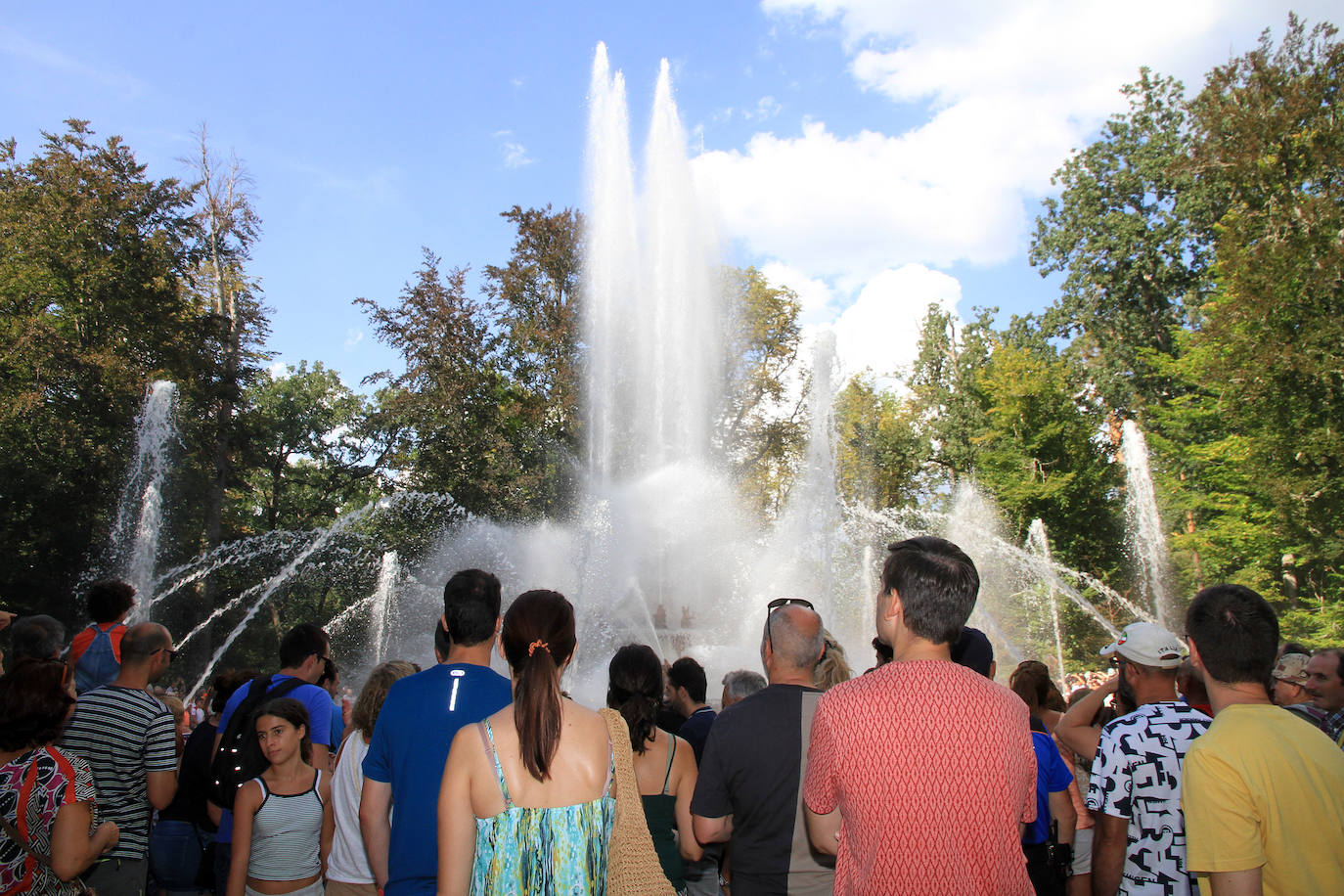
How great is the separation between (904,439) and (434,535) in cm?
2261

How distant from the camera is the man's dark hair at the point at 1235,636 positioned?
2754 millimetres

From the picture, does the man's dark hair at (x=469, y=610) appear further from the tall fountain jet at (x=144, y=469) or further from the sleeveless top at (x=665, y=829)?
the tall fountain jet at (x=144, y=469)

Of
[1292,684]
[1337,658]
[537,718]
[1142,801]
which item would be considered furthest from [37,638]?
[1337,658]


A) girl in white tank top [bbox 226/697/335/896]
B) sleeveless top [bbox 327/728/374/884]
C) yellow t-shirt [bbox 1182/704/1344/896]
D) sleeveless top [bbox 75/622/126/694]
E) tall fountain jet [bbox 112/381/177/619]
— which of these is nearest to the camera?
yellow t-shirt [bbox 1182/704/1344/896]

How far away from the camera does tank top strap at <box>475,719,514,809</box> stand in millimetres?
2539

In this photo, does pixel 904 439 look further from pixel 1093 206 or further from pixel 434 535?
pixel 434 535

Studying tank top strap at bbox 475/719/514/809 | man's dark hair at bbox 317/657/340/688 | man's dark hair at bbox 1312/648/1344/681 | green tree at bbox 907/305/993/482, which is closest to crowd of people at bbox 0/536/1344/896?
tank top strap at bbox 475/719/514/809

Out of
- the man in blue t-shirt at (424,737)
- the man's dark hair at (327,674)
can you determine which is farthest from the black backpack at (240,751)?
the man in blue t-shirt at (424,737)

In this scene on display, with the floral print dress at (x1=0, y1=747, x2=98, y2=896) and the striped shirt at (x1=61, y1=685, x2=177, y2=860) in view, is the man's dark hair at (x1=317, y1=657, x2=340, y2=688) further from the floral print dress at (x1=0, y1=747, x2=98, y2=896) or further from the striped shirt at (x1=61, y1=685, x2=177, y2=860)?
the floral print dress at (x1=0, y1=747, x2=98, y2=896)

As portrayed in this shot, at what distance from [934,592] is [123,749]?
3855 mm

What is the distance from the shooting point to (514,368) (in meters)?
33.7

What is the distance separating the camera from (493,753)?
255 centimetres

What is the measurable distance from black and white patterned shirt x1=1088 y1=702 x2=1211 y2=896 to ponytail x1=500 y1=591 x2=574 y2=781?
1988 millimetres

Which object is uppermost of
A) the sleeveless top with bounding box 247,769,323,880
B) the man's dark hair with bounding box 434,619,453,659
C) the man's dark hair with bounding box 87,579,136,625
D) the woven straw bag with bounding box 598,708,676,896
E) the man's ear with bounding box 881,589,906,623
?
the man's dark hair with bounding box 87,579,136,625
